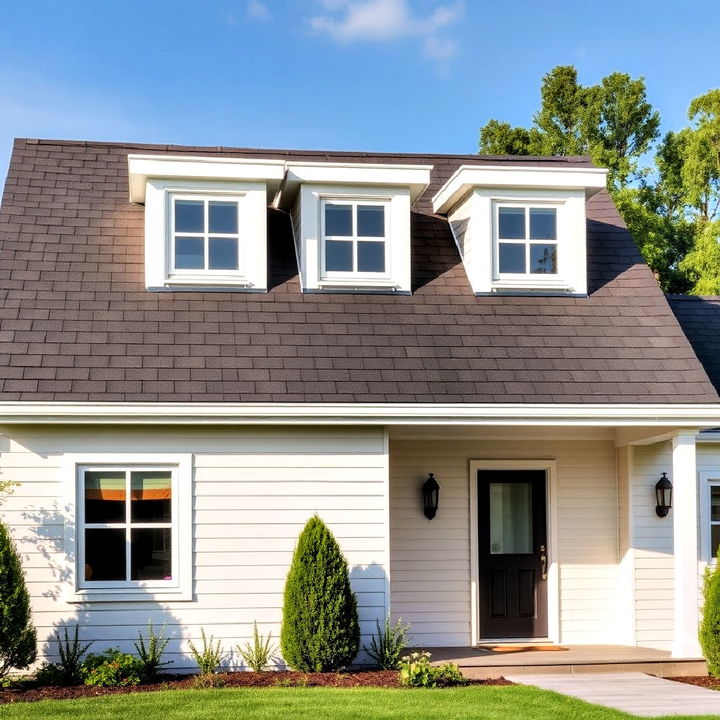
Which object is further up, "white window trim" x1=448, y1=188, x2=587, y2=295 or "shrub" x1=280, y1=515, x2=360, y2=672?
"white window trim" x1=448, y1=188, x2=587, y2=295

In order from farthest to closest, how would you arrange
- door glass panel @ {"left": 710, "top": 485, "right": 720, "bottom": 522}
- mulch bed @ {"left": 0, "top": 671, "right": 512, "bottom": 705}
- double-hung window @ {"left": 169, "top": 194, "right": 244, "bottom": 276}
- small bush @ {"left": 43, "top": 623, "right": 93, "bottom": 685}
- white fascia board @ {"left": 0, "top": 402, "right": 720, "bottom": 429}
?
1. door glass panel @ {"left": 710, "top": 485, "right": 720, "bottom": 522}
2. double-hung window @ {"left": 169, "top": 194, "right": 244, "bottom": 276}
3. white fascia board @ {"left": 0, "top": 402, "right": 720, "bottom": 429}
4. small bush @ {"left": 43, "top": 623, "right": 93, "bottom": 685}
5. mulch bed @ {"left": 0, "top": 671, "right": 512, "bottom": 705}

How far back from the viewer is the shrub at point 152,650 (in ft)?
34.3

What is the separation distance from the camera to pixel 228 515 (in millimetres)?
11047

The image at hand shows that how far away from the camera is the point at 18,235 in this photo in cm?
1252

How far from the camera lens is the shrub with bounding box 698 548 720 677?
35.0 ft

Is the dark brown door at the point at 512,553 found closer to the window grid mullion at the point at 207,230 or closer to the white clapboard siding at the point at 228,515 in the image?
the white clapboard siding at the point at 228,515

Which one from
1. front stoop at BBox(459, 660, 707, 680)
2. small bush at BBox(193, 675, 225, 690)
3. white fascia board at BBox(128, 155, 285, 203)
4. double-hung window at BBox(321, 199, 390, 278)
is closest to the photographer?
small bush at BBox(193, 675, 225, 690)

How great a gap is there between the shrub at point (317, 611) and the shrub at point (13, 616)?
7.90ft

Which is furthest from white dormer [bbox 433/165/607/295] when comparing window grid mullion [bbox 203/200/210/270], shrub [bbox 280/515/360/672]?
shrub [bbox 280/515/360/672]

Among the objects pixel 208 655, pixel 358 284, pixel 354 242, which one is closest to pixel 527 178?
pixel 354 242

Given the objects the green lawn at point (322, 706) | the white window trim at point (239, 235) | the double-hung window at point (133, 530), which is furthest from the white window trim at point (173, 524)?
the white window trim at point (239, 235)

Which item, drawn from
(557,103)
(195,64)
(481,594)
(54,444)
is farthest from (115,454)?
(557,103)

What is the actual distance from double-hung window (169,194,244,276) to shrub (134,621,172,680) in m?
4.08

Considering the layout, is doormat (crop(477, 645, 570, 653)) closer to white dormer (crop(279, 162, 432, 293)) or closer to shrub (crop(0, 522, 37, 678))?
white dormer (crop(279, 162, 432, 293))
